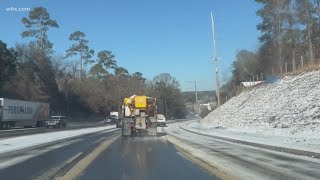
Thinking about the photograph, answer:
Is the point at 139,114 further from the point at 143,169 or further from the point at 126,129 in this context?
the point at 143,169

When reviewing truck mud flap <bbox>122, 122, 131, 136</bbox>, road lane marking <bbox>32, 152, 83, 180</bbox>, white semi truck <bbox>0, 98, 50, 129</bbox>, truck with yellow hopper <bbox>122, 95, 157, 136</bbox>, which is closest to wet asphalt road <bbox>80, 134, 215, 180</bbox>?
road lane marking <bbox>32, 152, 83, 180</bbox>

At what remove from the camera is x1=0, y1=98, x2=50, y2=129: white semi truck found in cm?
5919

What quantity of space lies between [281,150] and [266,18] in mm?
54866

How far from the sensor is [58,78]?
114 metres

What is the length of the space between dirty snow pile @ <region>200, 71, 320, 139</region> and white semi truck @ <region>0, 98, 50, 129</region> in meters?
25.4

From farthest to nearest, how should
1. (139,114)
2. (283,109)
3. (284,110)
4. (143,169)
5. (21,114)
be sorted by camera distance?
(21,114) < (139,114) < (283,109) < (284,110) < (143,169)

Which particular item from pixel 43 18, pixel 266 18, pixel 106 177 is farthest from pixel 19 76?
pixel 106 177

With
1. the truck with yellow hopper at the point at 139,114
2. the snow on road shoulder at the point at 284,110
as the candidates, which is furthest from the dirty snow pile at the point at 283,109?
the truck with yellow hopper at the point at 139,114

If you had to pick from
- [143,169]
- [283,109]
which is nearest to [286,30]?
[283,109]

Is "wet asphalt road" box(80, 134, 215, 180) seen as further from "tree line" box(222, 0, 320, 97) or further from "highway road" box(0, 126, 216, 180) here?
"tree line" box(222, 0, 320, 97)

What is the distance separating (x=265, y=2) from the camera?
73.3m

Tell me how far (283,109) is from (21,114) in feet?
127

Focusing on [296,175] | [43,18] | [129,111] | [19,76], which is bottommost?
[296,175]

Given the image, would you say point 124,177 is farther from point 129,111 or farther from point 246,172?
point 129,111
